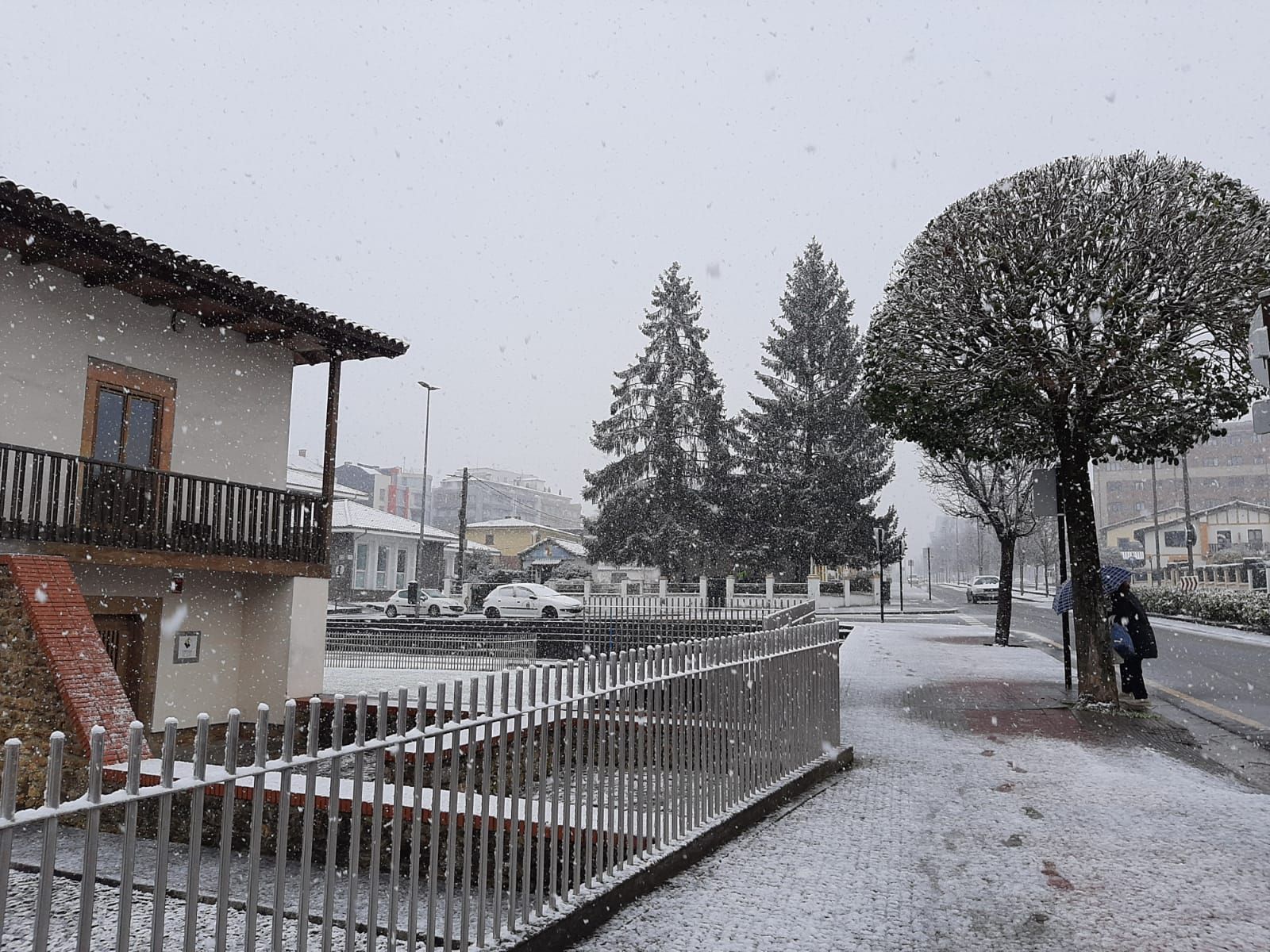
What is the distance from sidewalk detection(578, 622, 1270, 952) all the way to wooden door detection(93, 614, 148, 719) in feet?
28.9

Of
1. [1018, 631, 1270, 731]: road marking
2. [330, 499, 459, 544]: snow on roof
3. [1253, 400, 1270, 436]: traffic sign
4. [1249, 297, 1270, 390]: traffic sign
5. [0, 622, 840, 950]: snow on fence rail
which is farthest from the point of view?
[330, 499, 459, 544]: snow on roof

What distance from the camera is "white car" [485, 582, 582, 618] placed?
37.0 metres

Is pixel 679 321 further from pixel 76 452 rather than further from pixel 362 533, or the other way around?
pixel 76 452

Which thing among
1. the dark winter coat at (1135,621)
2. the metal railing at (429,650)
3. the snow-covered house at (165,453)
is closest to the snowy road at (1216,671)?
the dark winter coat at (1135,621)

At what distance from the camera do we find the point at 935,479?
91.4ft

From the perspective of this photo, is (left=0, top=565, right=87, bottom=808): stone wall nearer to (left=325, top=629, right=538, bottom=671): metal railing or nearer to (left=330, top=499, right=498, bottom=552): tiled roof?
(left=325, top=629, right=538, bottom=671): metal railing

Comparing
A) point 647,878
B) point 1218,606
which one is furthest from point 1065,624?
point 1218,606

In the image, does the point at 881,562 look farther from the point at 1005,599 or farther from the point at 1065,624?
the point at 1065,624

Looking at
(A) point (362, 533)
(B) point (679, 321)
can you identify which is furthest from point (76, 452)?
(B) point (679, 321)

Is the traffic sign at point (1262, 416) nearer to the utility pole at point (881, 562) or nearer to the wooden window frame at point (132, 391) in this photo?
Answer: the wooden window frame at point (132, 391)

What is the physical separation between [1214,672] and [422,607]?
3193 cm

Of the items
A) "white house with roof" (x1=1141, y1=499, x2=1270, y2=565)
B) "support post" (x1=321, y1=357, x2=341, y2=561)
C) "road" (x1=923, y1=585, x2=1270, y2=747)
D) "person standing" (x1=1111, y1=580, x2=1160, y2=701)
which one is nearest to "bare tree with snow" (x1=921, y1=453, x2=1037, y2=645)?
"road" (x1=923, y1=585, x2=1270, y2=747)

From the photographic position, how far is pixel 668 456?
46.9 metres

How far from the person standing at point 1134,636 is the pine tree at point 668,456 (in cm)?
3299
